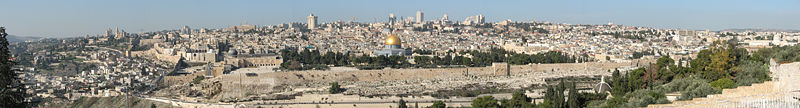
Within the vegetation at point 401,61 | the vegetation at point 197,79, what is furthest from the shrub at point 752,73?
the vegetation at point 197,79

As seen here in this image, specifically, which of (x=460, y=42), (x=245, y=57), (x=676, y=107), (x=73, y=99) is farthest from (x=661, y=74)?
(x=460, y=42)

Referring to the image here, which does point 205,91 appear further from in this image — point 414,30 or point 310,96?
point 414,30

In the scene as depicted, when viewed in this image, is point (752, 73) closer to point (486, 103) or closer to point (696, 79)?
point (696, 79)

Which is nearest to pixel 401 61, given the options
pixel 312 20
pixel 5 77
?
pixel 5 77

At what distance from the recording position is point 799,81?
992 cm

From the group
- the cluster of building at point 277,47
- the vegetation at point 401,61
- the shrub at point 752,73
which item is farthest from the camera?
the vegetation at point 401,61

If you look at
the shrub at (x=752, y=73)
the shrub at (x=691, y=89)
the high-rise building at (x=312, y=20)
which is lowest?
the shrub at (x=691, y=89)

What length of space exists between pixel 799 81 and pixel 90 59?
34204 millimetres

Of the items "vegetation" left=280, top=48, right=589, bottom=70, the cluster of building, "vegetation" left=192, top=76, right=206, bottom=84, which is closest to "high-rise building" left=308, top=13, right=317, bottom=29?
the cluster of building

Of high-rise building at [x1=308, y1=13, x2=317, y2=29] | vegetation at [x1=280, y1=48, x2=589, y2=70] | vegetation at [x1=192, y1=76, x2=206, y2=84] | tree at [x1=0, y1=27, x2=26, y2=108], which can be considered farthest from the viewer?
high-rise building at [x1=308, y1=13, x2=317, y2=29]

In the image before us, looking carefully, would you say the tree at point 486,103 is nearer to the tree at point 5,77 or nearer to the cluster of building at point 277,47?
the tree at point 5,77

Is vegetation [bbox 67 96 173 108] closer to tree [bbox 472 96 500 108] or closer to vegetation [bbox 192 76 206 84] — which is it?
vegetation [bbox 192 76 206 84]

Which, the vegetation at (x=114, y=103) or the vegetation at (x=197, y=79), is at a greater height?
the vegetation at (x=197, y=79)

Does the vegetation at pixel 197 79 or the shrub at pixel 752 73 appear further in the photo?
the vegetation at pixel 197 79
